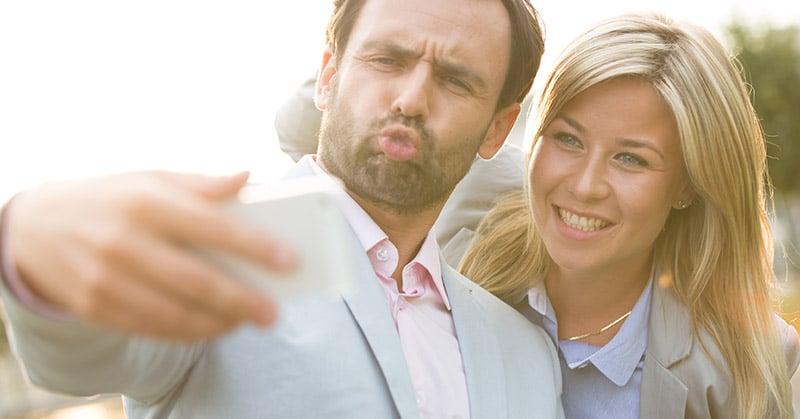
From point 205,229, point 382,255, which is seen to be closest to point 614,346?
point 382,255

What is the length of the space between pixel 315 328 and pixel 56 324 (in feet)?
3.73

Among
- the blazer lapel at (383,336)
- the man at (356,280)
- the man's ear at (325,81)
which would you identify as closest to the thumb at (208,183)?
the man at (356,280)

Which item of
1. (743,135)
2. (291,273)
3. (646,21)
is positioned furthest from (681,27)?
(291,273)

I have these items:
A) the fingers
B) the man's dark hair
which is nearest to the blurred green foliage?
the man's dark hair

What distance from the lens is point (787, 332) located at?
12.5ft

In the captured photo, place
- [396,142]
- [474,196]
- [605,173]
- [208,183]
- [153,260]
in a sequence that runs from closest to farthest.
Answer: [153,260]
[208,183]
[396,142]
[605,173]
[474,196]

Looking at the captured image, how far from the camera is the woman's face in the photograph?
10.6 ft

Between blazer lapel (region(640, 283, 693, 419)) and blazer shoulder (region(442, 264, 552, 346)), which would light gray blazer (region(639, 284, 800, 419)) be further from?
blazer shoulder (region(442, 264, 552, 346))

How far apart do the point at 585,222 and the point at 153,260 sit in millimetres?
2605

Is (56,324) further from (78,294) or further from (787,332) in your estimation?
(787,332)

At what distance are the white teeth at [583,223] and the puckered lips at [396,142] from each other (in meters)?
0.98

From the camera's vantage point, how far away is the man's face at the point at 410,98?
105 inches

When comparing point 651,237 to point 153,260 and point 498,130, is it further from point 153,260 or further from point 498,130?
point 153,260

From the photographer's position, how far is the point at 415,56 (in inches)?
109
